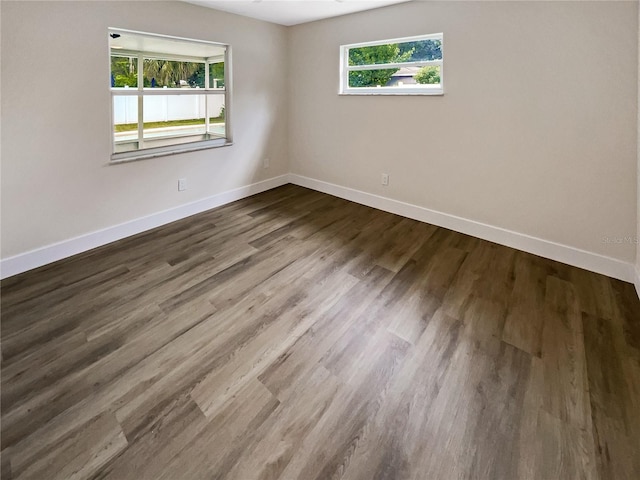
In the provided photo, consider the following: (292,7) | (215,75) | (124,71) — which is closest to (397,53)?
(292,7)

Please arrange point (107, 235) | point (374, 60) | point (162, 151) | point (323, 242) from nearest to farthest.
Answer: point (107, 235) → point (323, 242) → point (162, 151) → point (374, 60)

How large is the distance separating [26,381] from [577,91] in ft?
13.2

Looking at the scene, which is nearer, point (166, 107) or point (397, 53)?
point (397, 53)

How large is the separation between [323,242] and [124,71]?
253cm

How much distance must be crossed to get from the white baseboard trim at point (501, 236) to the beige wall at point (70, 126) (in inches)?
79.7

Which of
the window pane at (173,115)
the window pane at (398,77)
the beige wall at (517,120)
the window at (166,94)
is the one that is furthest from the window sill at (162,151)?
the window pane at (398,77)

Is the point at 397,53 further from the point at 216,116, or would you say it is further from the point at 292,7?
the point at 216,116

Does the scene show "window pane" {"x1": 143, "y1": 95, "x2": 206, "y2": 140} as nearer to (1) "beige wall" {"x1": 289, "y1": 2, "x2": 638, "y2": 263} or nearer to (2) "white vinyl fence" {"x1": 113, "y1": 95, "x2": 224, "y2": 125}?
(2) "white vinyl fence" {"x1": 113, "y1": 95, "x2": 224, "y2": 125}

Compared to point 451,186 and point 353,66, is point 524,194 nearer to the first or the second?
point 451,186

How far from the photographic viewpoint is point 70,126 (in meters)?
2.69

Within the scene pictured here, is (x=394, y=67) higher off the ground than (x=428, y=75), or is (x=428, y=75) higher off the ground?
(x=394, y=67)

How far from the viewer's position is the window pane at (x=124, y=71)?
9.99 feet

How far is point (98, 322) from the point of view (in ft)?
6.72

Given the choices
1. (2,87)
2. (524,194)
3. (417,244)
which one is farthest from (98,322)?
(524,194)
